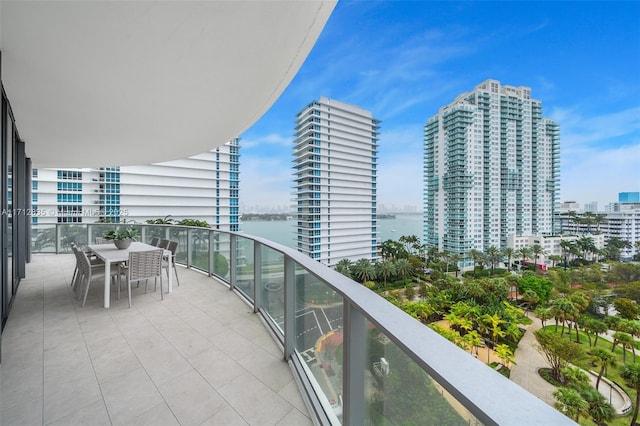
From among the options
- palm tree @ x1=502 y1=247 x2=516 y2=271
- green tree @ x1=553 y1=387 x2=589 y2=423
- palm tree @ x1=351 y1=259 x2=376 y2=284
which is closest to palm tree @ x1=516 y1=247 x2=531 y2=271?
palm tree @ x1=502 y1=247 x2=516 y2=271

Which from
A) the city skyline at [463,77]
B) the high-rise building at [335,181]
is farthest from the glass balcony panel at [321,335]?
the high-rise building at [335,181]

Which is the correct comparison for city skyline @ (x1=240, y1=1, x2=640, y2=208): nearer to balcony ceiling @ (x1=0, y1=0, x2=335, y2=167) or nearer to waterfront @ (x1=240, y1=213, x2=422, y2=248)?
waterfront @ (x1=240, y1=213, x2=422, y2=248)

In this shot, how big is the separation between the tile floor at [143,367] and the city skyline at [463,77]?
89.3 ft

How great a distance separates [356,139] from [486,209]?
119ft

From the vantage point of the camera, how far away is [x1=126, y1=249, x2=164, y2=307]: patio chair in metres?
4.41

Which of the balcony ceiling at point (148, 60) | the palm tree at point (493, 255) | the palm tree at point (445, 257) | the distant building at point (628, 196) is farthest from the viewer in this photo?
the palm tree at point (445, 257)

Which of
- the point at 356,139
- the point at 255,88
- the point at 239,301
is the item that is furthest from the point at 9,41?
the point at 356,139

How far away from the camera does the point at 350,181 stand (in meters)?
71.6

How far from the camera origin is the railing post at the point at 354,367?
146cm

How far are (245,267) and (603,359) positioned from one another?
24380 mm

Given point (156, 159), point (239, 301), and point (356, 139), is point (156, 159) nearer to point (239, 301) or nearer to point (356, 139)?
point (239, 301)

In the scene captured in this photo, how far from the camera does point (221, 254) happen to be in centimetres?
587

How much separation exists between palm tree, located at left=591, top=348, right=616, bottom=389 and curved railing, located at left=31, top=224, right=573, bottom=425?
79.4ft

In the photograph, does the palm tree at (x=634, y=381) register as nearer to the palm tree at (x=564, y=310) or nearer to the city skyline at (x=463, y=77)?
the palm tree at (x=564, y=310)
